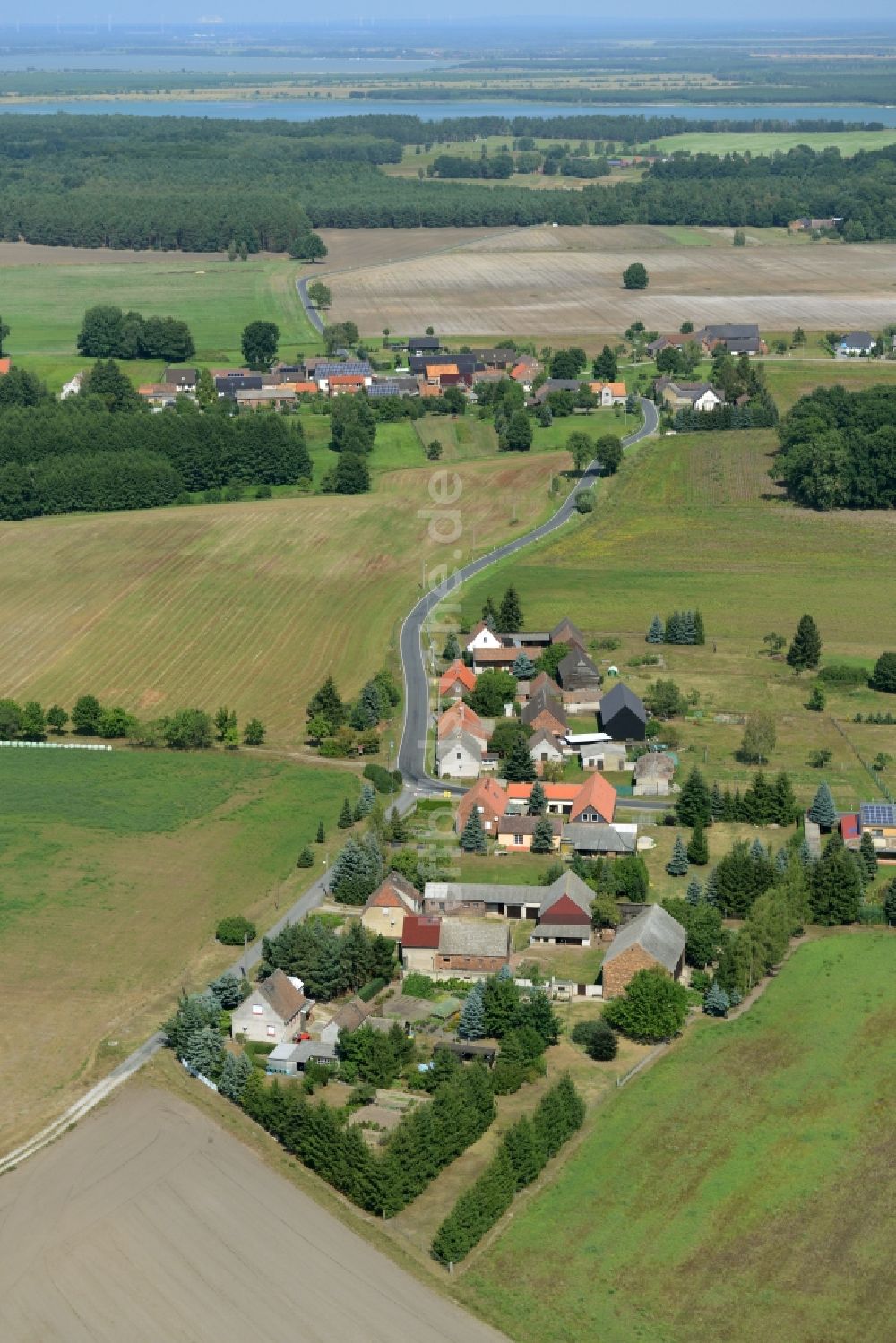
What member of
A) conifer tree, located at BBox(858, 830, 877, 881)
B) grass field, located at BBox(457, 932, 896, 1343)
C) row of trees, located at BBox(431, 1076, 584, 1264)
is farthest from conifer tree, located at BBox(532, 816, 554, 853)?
row of trees, located at BBox(431, 1076, 584, 1264)

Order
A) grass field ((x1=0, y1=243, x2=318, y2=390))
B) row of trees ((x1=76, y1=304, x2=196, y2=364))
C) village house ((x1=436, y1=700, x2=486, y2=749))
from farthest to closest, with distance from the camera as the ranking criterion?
1. grass field ((x1=0, y1=243, x2=318, y2=390))
2. row of trees ((x1=76, y1=304, x2=196, y2=364))
3. village house ((x1=436, y1=700, x2=486, y2=749))

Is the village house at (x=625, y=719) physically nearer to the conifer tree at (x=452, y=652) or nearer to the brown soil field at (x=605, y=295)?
the conifer tree at (x=452, y=652)

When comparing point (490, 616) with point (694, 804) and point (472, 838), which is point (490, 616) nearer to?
point (694, 804)

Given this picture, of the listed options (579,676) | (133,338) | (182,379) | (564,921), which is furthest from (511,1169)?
(133,338)

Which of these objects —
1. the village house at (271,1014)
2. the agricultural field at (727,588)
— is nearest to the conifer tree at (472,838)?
the agricultural field at (727,588)

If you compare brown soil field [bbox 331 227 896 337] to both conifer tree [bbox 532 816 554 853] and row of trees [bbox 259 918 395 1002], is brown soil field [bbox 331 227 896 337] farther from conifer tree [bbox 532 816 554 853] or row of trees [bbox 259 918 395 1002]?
row of trees [bbox 259 918 395 1002]

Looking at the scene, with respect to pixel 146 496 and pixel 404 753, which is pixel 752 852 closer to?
pixel 404 753
